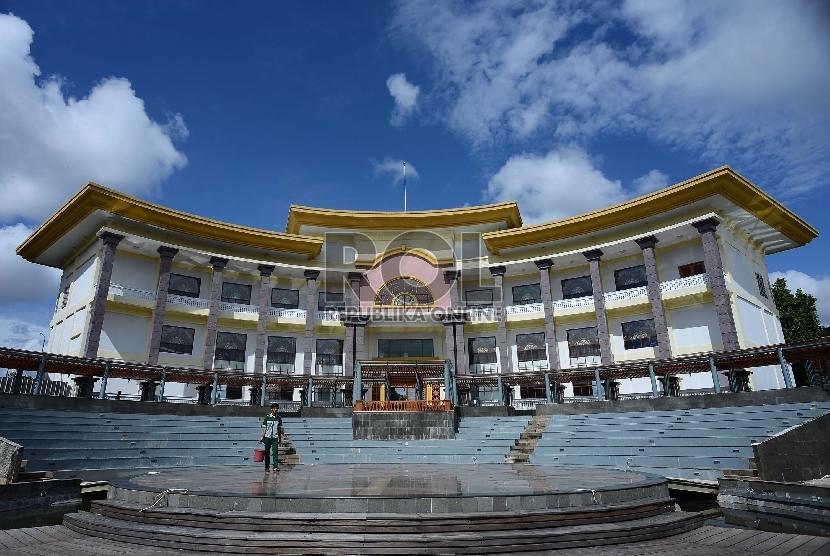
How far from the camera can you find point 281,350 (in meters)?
29.9

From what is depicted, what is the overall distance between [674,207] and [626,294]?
5143mm

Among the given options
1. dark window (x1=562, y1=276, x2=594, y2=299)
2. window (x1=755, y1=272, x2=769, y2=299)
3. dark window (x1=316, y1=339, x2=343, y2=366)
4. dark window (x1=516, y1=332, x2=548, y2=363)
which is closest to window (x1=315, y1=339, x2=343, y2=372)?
dark window (x1=316, y1=339, x2=343, y2=366)

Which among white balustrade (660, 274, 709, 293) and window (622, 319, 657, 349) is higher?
white balustrade (660, 274, 709, 293)

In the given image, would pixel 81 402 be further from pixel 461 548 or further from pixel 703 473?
pixel 703 473

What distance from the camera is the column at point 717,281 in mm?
22000

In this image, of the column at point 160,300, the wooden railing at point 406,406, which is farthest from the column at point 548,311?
the column at point 160,300

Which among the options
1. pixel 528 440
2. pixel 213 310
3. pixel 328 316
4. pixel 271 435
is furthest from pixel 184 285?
pixel 528 440

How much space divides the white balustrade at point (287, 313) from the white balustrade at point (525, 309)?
12433 millimetres

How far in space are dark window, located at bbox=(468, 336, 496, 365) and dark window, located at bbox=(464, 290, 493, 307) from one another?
211 cm

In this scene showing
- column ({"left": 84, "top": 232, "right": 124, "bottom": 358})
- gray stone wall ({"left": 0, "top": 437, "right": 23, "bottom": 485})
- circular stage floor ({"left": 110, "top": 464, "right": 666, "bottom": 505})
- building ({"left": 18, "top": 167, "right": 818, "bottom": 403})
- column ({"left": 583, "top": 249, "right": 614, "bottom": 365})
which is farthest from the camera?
column ({"left": 583, "top": 249, "right": 614, "bottom": 365})

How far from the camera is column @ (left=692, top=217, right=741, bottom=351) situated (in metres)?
22.0

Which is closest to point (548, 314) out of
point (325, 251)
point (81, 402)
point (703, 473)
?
point (325, 251)

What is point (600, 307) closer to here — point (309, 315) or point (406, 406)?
point (406, 406)

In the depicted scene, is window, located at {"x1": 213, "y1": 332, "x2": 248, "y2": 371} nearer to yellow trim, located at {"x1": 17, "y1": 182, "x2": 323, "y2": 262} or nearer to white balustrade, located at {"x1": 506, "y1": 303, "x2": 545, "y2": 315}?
yellow trim, located at {"x1": 17, "y1": 182, "x2": 323, "y2": 262}
